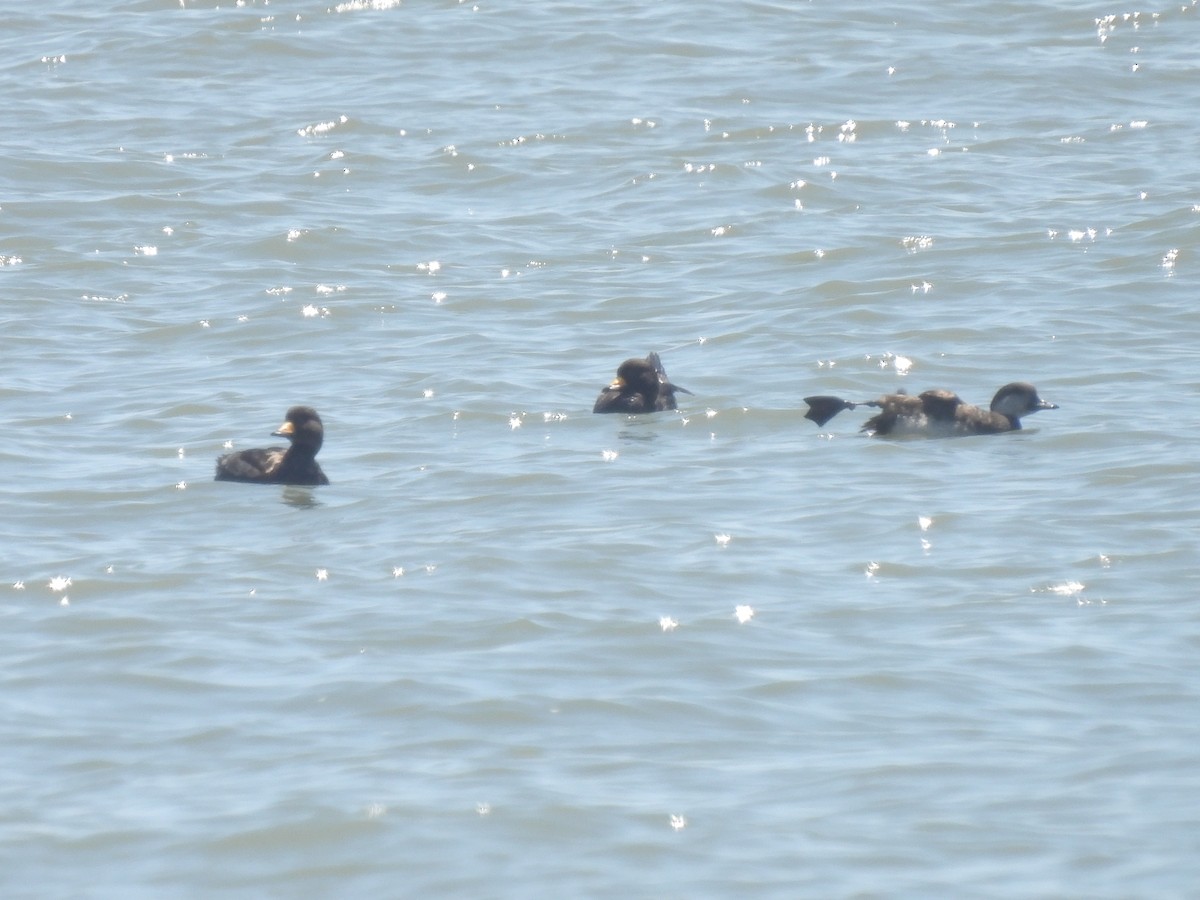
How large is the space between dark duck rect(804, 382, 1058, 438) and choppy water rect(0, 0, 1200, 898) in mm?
183

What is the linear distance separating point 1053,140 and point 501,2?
30.6 ft

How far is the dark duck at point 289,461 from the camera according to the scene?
38.7ft

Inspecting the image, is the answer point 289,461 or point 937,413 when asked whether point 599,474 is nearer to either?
point 289,461

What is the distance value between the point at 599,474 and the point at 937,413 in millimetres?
A: 2173

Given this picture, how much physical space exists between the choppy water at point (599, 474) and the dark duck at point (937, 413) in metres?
0.18

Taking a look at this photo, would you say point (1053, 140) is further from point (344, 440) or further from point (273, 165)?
point (344, 440)

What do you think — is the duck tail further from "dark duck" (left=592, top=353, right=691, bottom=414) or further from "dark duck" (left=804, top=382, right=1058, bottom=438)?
"dark duck" (left=592, top=353, right=691, bottom=414)

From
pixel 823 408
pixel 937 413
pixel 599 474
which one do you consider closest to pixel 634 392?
pixel 823 408

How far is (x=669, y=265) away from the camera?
1808cm

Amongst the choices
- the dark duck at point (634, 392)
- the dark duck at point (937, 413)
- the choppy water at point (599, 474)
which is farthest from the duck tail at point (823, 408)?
the dark duck at point (634, 392)

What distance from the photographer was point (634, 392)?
13.6 meters

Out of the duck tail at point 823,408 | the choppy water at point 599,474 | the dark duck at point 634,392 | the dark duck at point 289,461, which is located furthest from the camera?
the dark duck at point 634,392

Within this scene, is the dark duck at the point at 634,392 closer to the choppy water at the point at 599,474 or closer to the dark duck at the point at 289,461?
the choppy water at the point at 599,474

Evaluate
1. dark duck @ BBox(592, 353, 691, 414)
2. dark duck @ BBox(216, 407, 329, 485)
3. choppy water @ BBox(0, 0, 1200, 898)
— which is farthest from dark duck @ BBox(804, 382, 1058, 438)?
dark duck @ BBox(216, 407, 329, 485)
